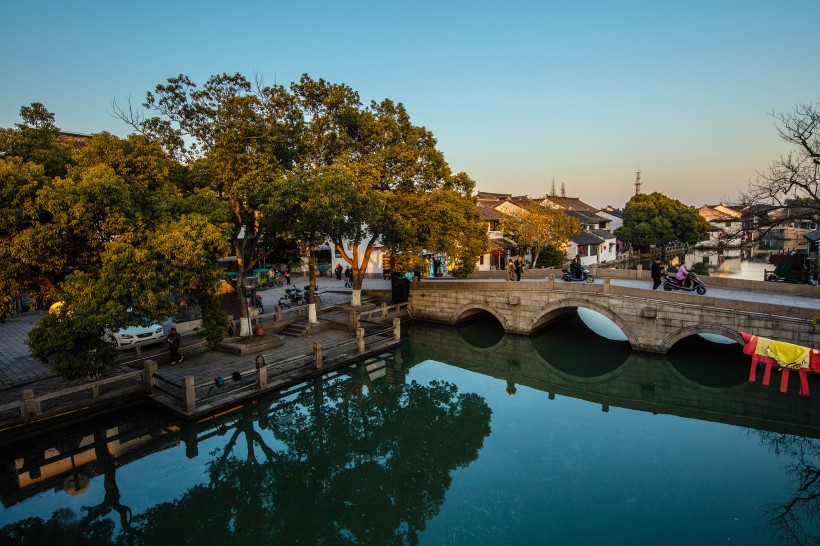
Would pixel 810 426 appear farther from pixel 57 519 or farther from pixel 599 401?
pixel 57 519

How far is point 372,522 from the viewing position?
378 inches

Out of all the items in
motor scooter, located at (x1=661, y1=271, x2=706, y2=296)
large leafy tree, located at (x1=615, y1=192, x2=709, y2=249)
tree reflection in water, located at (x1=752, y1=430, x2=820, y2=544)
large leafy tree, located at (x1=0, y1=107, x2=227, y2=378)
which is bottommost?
tree reflection in water, located at (x1=752, y1=430, x2=820, y2=544)

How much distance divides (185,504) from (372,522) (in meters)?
4.49

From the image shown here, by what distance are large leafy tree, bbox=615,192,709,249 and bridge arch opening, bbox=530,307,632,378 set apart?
1303 inches

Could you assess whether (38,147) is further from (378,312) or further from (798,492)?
(798,492)

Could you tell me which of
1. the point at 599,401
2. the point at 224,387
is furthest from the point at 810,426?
the point at 224,387

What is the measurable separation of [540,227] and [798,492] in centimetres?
2708

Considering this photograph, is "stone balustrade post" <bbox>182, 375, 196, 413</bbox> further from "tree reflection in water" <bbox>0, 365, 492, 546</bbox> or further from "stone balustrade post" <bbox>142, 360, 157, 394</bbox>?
"stone balustrade post" <bbox>142, 360, 157, 394</bbox>

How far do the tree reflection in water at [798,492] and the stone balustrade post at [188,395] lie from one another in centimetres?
1540

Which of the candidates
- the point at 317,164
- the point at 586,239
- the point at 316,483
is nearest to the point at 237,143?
the point at 317,164

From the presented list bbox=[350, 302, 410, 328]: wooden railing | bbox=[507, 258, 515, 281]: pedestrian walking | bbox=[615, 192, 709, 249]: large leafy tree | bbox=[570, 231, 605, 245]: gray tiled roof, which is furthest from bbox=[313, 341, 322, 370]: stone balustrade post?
bbox=[615, 192, 709, 249]: large leafy tree

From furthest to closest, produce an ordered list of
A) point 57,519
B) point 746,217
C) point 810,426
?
point 746,217 < point 810,426 < point 57,519

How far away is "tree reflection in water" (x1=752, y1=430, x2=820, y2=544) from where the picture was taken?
915 cm

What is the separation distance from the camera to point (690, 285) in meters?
20.3
